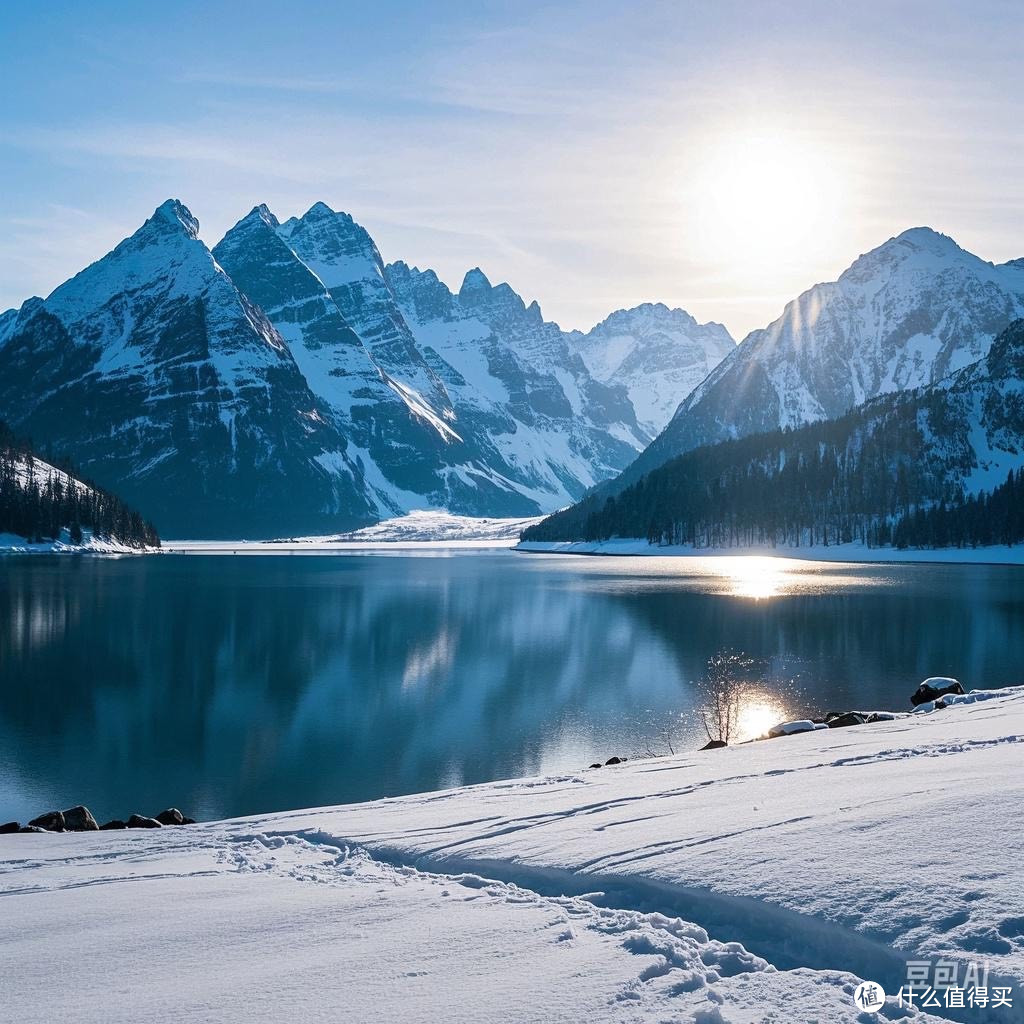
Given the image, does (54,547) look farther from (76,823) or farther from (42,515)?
(76,823)

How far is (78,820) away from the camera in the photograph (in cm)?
2309

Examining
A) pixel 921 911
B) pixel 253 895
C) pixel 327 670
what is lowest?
pixel 327 670

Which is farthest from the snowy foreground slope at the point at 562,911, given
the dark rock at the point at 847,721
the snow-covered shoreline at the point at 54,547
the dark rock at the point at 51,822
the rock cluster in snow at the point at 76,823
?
the snow-covered shoreline at the point at 54,547

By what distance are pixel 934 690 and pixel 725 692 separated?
8.93 m

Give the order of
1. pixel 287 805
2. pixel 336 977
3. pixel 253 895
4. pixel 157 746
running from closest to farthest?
pixel 336 977 → pixel 253 895 → pixel 287 805 → pixel 157 746

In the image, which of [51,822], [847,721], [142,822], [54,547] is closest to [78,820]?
[51,822]

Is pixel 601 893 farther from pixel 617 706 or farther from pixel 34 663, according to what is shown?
pixel 34 663

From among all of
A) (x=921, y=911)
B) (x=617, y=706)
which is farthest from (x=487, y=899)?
(x=617, y=706)

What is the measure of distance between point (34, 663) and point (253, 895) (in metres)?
44.7

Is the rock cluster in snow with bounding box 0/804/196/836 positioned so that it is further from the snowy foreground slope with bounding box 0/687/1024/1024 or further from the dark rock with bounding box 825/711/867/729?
the dark rock with bounding box 825/711/867/729

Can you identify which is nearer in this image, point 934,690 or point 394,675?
point 934,690

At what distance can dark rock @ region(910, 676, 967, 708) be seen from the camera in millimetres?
37938

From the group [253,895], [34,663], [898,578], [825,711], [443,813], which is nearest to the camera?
[253,895]

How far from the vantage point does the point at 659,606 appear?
283 feet
